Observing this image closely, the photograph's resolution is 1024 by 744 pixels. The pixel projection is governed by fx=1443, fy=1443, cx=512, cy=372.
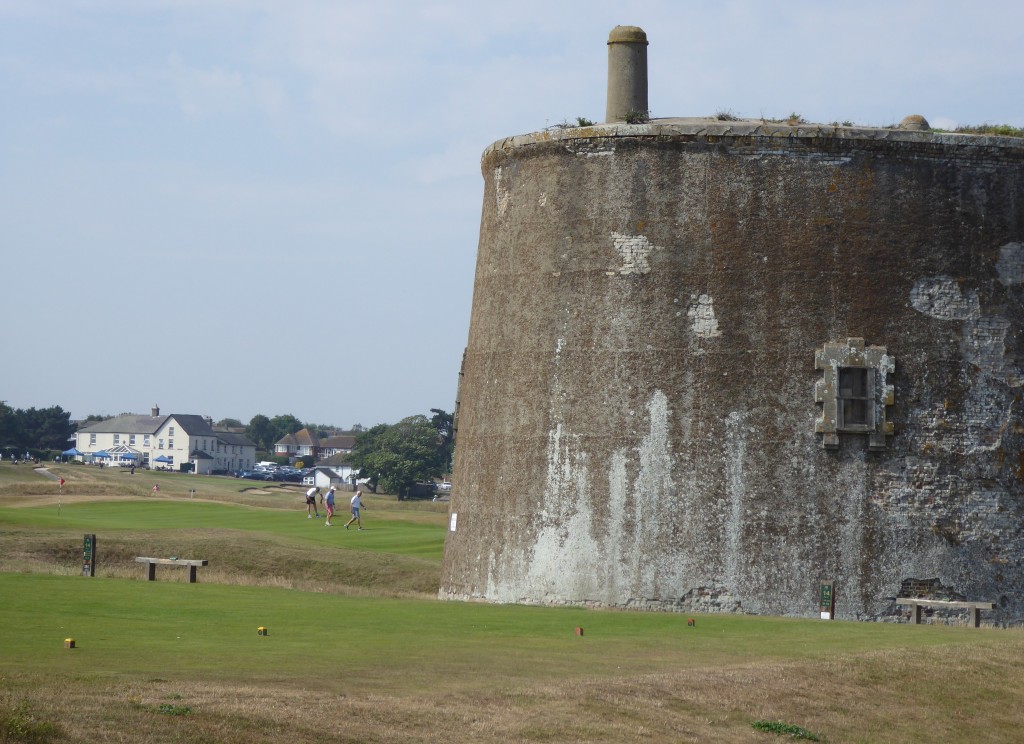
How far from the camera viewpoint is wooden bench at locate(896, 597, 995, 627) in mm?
21656

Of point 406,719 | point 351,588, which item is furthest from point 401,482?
point 406,719

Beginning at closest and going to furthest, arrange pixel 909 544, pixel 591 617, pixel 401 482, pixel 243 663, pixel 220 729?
pixel 220 729 → pixel 243 663 → pixel 591 617 → pixel 909 544 → pixel 401 482

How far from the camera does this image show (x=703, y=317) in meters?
23.1

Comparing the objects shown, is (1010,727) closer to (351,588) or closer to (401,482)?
(351,588)

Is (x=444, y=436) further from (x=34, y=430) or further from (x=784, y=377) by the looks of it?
(x=784, y=377)

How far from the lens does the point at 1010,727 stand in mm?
14781

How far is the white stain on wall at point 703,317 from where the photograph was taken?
75.7ft

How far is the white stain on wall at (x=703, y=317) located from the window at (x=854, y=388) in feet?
5.57

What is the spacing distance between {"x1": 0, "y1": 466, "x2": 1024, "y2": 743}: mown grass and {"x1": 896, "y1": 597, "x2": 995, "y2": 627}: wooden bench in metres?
1.85

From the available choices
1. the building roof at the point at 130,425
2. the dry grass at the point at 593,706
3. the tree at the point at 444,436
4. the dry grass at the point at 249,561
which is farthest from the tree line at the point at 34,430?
the dry grass at the point at 593,706

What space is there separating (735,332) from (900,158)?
12.7ft

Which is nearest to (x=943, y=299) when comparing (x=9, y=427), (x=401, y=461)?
(x=401, y=461)

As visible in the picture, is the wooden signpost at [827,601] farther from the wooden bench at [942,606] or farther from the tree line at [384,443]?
the tree line at [384,443]

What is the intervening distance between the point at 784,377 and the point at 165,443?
16404 cm
